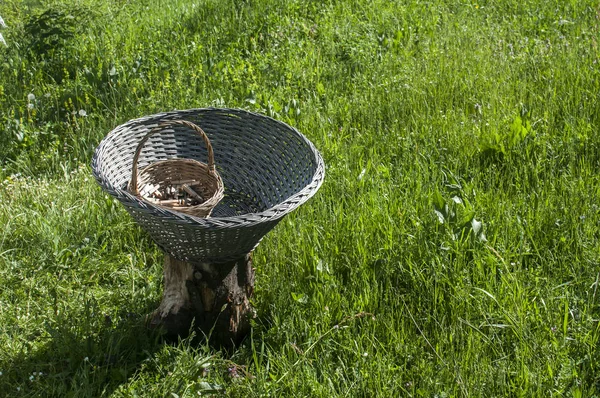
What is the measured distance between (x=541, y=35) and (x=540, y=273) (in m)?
3.19

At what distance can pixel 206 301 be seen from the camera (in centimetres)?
302

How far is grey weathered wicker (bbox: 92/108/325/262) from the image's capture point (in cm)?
262

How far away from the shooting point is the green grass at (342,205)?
2914 mm

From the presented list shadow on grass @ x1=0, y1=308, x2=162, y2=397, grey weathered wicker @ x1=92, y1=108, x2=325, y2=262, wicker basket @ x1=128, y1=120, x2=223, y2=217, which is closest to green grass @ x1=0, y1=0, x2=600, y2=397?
shadow on grass @ x1=0, y1=308, x2=162, y2=397

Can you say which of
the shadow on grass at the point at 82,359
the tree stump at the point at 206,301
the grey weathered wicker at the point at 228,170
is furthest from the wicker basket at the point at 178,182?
the shadow on grass at the point at 82,359

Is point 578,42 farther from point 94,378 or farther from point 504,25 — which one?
point 94,378

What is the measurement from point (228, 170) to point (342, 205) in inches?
25.4

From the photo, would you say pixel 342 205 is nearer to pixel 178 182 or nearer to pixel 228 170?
pixel 228 170

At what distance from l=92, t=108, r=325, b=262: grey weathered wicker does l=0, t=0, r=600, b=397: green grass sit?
12.9 inches

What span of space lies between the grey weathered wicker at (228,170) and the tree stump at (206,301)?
13cm

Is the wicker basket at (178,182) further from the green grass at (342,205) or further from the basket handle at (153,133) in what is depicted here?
the green grass at (342,205)

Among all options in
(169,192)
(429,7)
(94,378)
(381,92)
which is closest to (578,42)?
(429,7)

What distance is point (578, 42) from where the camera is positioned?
5.69 m

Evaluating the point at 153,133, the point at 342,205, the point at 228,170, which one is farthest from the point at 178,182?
the point at 342,205
